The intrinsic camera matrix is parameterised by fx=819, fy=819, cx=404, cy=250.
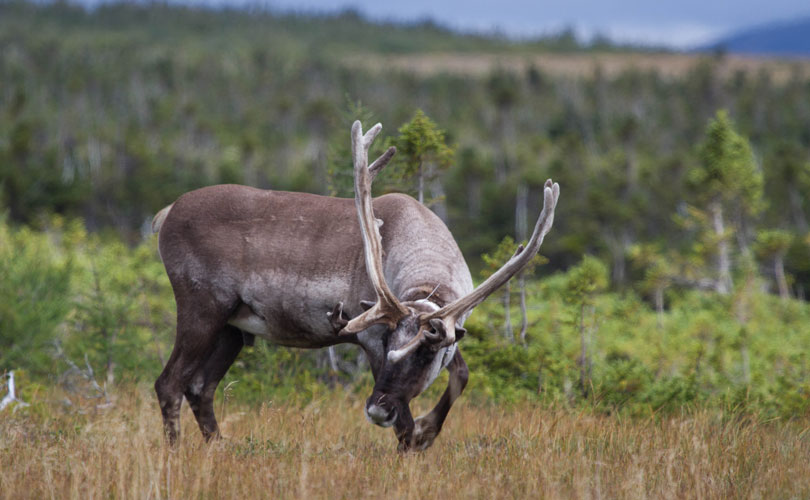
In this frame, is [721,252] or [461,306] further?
[721,252]

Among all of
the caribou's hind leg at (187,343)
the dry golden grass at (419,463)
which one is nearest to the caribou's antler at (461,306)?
the dry golden grass at (419,463)

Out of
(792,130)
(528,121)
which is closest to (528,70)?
(528,121)

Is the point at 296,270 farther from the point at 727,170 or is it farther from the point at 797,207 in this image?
the point at 797,207

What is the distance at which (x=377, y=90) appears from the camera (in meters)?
113

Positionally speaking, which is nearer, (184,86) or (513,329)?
(513,329)

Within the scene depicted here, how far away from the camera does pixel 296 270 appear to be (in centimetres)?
571

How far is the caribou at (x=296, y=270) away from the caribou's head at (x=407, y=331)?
3 cm

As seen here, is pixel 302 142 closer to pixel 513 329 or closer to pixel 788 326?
pixel 788 326

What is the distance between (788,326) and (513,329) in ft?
66.1

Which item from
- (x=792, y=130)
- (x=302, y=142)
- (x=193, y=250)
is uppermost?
(x=193, y=250)

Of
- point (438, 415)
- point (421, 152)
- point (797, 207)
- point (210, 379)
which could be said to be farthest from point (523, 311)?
point (797, 207)

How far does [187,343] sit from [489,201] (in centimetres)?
4446

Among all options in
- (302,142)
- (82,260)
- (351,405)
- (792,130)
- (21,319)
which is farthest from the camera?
(302,142)

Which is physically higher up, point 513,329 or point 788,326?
point 513,329
